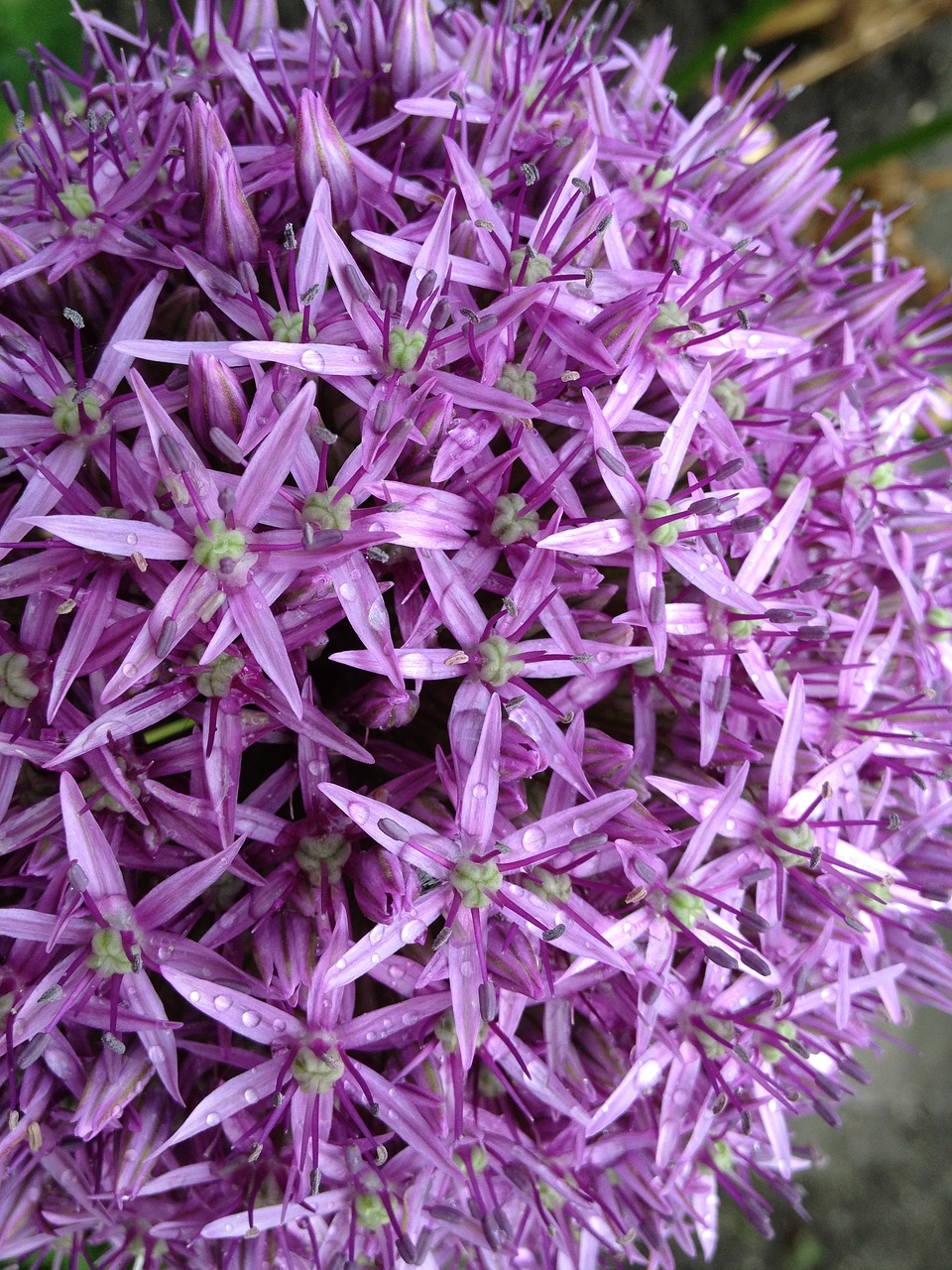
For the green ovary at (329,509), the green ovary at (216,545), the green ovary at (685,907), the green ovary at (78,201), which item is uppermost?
the green ovary at (78,201)

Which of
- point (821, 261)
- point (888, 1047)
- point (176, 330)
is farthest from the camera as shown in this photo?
point (888, 1047)

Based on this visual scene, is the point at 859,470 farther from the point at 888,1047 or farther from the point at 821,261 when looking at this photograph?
the point at 888,1047

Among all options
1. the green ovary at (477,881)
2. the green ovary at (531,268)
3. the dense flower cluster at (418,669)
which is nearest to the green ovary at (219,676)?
the dense flower cluster at (418,669)

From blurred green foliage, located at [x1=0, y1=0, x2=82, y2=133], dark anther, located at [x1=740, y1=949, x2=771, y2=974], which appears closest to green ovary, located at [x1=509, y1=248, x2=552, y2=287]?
dark anther, located at [x1=740, y1=949, x2=771, y2=974]

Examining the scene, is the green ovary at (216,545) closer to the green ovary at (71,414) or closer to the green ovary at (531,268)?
the green ovary at (71,414)

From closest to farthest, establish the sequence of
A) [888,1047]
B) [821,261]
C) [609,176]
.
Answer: [609,176], [821,261], [888,1047]

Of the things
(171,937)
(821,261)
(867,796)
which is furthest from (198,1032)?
(821,261)
